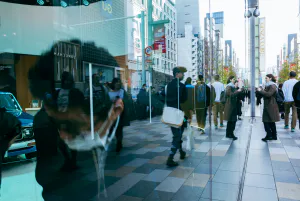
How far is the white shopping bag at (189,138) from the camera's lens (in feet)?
4.89

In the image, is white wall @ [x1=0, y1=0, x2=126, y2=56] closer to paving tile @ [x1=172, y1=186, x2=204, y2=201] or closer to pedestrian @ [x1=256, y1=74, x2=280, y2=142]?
paving tile @ [x1=172, y1=186, x2=204, y2=201]

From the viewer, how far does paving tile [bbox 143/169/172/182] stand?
128cm

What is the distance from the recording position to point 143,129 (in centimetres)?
116

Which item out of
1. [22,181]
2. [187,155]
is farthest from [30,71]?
[187,155]

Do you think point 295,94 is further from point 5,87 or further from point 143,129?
point 5,87

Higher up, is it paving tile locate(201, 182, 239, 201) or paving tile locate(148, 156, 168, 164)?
paving tile locate(148, 156, 168, 164)

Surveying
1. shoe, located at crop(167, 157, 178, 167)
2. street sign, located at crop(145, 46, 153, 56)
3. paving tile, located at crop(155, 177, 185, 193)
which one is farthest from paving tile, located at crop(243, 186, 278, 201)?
street sign, located at crop(145, 46, 153, 56)

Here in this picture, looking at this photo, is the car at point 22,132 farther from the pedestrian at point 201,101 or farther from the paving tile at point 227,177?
the paving tile at point 227,177

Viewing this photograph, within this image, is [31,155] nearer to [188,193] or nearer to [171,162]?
[171,162]

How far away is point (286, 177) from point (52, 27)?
3236mm

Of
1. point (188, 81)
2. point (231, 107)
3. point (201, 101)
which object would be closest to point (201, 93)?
point (201, 101)

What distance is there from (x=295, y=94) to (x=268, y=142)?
1.33 metres

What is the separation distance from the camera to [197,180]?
5.92 feet

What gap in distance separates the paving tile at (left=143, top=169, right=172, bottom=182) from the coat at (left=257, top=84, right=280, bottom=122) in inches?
164
